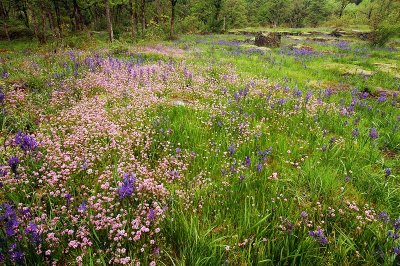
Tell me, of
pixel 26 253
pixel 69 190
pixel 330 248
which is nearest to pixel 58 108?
pixel 69 190

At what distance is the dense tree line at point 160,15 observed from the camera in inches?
1329

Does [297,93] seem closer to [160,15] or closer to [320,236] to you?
[320,236]

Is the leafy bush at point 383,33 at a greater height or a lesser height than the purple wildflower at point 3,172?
greater

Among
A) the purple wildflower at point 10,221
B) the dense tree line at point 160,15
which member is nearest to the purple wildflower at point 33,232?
the purple wildflower at point 10,221

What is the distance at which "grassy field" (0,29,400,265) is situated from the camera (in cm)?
265

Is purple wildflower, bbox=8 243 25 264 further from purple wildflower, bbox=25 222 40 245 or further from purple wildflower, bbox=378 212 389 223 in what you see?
purple wildflower, bbox=378 212 389 223

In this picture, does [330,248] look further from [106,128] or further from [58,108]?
[58,108]

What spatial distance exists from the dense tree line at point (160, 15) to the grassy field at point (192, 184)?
22475 millimetres

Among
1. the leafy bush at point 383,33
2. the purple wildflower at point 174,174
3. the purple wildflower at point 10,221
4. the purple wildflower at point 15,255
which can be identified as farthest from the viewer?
the leafy bush at point 383,33

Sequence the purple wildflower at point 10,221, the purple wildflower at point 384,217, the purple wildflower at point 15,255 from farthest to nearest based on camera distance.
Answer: the purple wildflower at point 384,217 → the purple wildflower at point 10,221 → the purple wildflower at point 15,255

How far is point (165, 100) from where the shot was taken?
7168mm

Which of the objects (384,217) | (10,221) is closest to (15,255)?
(10,221)

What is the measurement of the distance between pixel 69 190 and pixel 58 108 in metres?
3.75

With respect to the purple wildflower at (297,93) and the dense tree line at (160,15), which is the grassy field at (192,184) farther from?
the dense tree line at (160,15)
